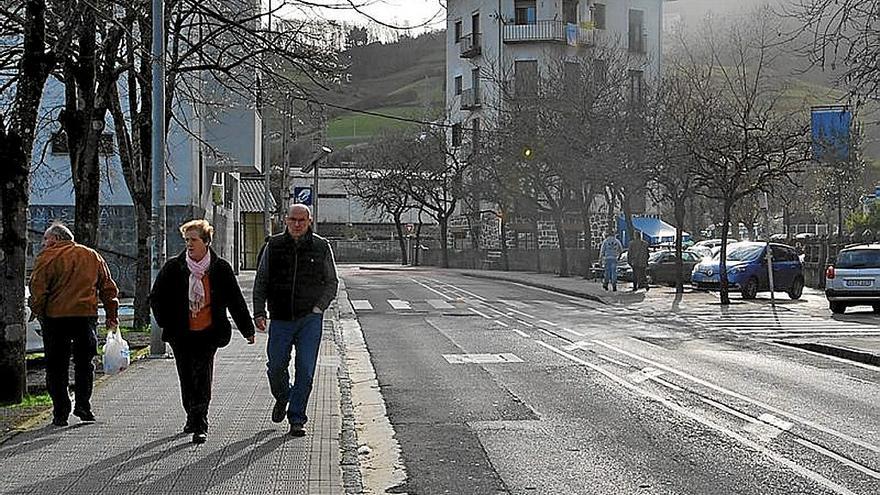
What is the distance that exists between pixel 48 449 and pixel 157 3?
27.5 feet

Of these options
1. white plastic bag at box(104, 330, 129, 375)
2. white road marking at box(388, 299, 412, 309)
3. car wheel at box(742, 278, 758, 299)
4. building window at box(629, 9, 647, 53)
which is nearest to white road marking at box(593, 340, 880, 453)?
white plastic bag at box(104, 330, 129, 375)

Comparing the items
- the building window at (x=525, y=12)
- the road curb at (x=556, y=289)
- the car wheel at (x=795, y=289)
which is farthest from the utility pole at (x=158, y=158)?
the building window at (x=525, y=12)

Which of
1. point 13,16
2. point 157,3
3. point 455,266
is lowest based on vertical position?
point 455,266

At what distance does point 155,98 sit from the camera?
15.9 metres

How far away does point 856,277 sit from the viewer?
26094 millimetres

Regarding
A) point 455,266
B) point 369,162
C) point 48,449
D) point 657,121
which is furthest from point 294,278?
point 369,162

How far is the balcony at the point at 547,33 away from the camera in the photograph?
66938mm

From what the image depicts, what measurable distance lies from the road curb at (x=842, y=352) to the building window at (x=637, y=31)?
51831mm

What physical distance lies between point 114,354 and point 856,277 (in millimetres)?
19734

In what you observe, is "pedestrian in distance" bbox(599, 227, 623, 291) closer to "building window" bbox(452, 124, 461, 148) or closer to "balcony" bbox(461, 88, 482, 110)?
"building window" bbox(452, 124, 461, 148)

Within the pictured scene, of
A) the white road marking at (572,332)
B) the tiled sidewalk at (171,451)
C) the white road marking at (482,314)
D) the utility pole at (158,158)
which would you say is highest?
the utility pole at (158,158)

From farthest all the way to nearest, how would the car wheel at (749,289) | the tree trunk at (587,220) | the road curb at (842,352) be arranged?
the tree trunk at (587,220) < the car wheel at (749,289) < the road curb at (842,352)

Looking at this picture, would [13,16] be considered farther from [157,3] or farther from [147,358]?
[147,358]

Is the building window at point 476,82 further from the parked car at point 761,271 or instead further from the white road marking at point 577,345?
the white road marking at point 577,345
